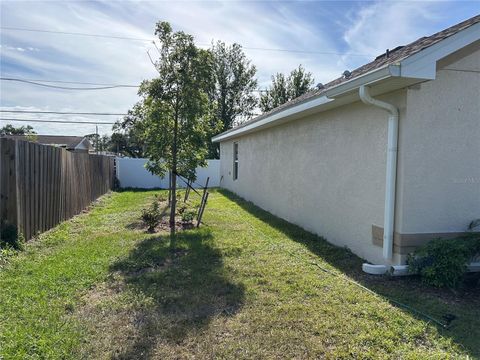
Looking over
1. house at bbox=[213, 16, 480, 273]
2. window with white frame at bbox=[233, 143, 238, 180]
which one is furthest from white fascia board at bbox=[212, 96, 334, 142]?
window with white frame at bbox=[233, 143, 238, 180]

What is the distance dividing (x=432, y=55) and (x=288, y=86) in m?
31.5

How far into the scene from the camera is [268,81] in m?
35.6

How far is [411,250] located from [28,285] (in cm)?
501

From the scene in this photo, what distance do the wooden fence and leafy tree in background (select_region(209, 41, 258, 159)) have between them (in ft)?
83.9

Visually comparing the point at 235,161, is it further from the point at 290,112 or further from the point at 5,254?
the point at 5,254

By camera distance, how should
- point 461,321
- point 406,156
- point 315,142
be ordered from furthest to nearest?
point 315,142, point 406,156, point 461,321

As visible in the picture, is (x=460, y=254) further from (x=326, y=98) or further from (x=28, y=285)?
(x=28, y=285)

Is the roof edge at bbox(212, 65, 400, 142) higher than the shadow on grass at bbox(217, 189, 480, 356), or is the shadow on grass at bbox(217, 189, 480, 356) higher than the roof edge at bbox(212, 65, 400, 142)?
the roof edge at bbox(212, 65, 400, 142)

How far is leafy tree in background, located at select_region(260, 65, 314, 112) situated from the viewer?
113 feet

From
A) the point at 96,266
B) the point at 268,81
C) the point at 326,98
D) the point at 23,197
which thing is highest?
the point at 268,81

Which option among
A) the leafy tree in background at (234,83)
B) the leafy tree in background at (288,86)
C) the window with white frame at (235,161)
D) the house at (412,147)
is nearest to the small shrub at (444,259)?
the house at (412,147)

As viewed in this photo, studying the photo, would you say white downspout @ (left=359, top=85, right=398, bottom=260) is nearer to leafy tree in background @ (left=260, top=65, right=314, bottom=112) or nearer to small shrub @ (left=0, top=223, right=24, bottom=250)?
small shrub @ (left=0, top=223, right=24, bottom=250)

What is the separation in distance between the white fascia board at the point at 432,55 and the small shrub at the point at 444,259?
7.01 ft

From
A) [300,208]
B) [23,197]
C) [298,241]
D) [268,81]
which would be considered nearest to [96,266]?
[23,197]
